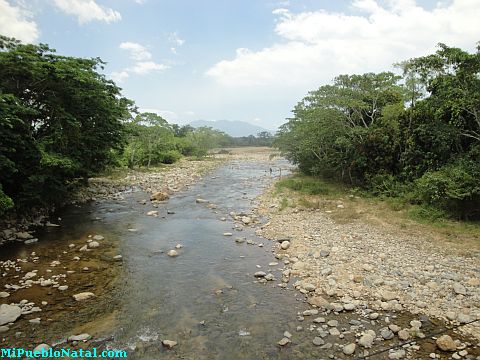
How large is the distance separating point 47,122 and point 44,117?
0.24 meters

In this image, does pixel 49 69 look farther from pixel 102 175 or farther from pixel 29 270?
pixel 102 175

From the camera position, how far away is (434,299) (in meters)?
7.46

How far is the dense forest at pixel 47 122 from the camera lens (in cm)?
1162

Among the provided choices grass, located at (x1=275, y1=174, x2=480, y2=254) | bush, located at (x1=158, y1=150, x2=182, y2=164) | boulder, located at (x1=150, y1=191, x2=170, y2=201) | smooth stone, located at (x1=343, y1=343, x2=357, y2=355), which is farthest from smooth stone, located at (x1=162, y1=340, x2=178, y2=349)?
bush, located at (x1=158, y1=150, x2=182, y2=164)

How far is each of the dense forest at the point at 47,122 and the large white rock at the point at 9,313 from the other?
3330 mm

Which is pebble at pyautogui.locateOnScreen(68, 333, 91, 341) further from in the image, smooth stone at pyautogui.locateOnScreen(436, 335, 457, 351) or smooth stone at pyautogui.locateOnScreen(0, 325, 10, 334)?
smooth stone at pyautogui.locateOnScreen(436, 335, 457, 351)

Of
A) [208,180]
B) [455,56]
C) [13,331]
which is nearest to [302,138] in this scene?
[208,180]

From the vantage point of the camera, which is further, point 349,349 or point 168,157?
point 168,157

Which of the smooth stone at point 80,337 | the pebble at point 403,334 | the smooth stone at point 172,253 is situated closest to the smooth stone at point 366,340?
the pebble at point 403,334

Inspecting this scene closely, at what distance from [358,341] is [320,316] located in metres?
1.06

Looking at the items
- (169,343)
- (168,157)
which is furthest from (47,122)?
(168,157)

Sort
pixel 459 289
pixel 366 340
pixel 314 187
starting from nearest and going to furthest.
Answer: pixel 366 340 < pixel 459 289 < pixel 314 187

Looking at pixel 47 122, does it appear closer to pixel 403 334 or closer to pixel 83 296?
pixel 83 296

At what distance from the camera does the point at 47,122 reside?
14.1 metres
